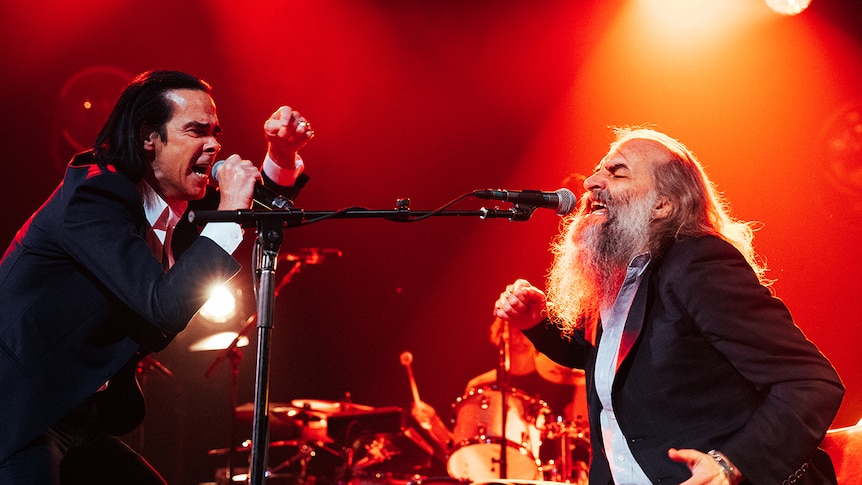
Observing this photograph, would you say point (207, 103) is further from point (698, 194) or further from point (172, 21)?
point (172, 21)

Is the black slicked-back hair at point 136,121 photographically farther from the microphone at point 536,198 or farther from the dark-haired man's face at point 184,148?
the microphone at point 536,198

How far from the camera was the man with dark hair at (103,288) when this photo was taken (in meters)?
2.46

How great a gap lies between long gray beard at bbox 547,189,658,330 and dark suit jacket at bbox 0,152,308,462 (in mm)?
1581

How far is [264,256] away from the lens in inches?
93.1

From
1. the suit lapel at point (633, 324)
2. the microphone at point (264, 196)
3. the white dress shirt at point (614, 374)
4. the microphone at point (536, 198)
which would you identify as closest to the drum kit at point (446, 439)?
the white dress shirt at point (614, 374)

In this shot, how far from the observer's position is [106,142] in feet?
9.83

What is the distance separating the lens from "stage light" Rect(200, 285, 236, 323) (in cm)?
775

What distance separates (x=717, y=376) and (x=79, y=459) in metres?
2.25

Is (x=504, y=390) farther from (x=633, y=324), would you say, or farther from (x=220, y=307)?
(x=633, y=324)

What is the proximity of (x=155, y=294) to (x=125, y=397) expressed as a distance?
0.57 meters

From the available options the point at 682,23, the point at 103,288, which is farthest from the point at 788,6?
the point at 103,288

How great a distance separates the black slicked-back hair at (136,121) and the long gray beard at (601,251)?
1765mm

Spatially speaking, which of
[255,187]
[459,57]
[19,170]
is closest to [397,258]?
[459,57]

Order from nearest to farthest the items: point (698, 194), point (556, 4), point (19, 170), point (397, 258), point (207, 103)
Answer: point (207, 103) < point (698, 194) < point (19, 170) < point (556, 4) < point (397, 258)
